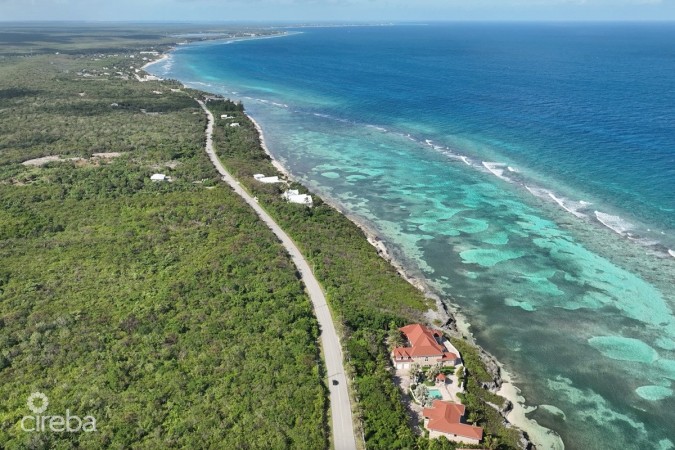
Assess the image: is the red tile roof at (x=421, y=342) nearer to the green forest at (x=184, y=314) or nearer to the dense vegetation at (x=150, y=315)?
the green forest at (x=184, y=314)

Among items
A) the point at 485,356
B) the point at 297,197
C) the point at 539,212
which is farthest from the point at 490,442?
the point at 297,197

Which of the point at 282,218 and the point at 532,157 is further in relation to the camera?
the point at 532,157

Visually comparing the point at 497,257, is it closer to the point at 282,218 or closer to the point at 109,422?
the point at 282,218

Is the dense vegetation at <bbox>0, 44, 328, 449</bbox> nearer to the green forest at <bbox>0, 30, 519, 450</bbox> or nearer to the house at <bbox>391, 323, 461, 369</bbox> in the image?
the green forest at <bbox>0, 30, 519, 450</bbox>

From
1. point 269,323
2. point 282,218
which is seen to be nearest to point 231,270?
point 269,323

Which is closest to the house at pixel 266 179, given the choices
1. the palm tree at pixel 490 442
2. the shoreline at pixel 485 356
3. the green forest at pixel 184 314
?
the green forest at pixel 184 314

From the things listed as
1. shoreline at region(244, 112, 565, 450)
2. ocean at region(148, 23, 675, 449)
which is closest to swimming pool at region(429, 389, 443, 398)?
shoreline at region(244, 112, 565, 450)
